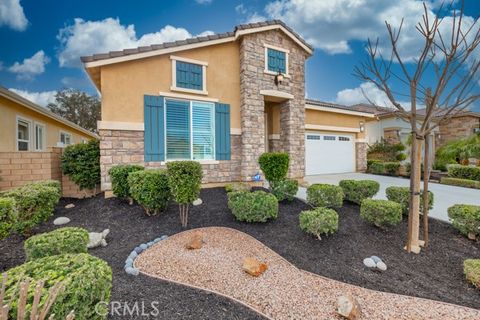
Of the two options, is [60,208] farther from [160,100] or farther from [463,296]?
[463,296]

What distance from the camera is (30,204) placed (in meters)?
3.99

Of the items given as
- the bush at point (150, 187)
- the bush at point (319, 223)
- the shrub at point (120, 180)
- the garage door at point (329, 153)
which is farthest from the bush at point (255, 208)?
the garage door at point (329, 153)

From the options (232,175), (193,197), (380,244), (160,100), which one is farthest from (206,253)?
(160,100)

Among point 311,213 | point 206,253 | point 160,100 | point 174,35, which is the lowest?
point 206,253

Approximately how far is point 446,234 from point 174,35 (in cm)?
1295

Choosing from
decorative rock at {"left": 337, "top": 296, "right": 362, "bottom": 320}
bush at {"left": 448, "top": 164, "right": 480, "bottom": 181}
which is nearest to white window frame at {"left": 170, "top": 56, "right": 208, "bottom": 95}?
decorative rock at {"left": 337, "top": 296, "right": 362, "bottom": 320}

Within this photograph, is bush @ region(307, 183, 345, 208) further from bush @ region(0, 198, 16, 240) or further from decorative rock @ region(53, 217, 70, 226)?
decorative rock @ region(53, 217, 70, 226)

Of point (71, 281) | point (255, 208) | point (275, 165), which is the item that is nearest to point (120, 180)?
point (255, 208)

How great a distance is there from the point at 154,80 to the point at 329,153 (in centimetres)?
949

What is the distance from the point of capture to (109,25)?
10.5 metres

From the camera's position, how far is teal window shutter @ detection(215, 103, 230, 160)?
780cm

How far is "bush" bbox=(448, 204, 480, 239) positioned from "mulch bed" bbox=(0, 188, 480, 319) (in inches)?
7.0

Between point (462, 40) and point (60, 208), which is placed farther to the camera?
point (60, 208)

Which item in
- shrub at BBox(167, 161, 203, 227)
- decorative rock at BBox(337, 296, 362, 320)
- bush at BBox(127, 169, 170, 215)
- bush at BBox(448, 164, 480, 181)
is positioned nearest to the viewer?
decorative rock at BBox(337, 296, 362, 320)
